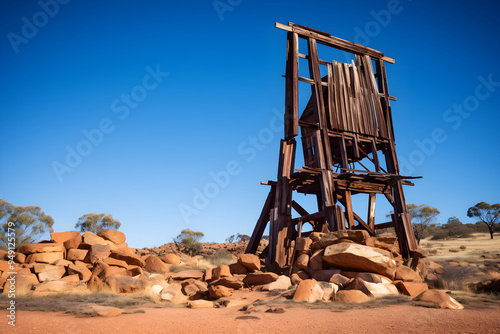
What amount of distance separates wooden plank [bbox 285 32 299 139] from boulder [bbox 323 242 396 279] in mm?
4502

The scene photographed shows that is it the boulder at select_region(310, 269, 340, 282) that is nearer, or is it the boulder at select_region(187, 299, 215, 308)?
the boulder at select_region(187, 299, 215, 308)

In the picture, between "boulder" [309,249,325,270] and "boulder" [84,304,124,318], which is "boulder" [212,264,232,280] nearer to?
"boulder" [309,249,325,270]

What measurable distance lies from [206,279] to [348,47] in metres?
10.5

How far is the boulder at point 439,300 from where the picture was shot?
6438mm

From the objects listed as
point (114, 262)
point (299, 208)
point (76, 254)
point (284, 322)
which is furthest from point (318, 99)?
point (76, 254)

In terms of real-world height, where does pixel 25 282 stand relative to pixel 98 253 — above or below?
below

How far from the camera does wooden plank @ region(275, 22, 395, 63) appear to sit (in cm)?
1280

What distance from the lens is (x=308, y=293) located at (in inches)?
293

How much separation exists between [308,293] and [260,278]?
8.91ft

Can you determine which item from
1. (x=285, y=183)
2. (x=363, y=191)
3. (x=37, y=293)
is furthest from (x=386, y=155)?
(x=37, y=293)

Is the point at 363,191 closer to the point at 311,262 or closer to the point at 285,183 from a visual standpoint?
the point at 285,183

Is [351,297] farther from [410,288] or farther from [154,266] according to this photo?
[154,266]

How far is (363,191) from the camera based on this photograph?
500 inches

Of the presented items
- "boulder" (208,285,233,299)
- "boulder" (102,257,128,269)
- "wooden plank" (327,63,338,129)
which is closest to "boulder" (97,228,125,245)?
"boulder" (102,257,128,269)
